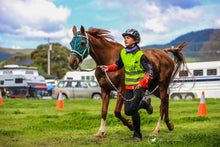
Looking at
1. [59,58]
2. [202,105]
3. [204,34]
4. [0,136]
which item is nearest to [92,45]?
[0,136]

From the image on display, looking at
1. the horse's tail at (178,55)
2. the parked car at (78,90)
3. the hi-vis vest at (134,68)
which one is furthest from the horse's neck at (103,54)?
the parked car at (78,90)

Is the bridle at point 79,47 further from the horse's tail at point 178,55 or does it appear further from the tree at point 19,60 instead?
the tree at point 19,60

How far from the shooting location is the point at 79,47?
21.0 ft

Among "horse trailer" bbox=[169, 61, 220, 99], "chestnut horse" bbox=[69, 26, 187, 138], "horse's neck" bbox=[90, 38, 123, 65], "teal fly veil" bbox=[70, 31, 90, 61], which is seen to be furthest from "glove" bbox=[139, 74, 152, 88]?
"horse trailer" bbox=[169, 61, 220, 99]

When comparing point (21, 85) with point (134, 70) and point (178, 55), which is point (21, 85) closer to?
point (178, 55)

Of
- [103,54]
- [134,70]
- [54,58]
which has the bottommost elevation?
[134,70]

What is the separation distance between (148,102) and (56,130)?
252 centimetres

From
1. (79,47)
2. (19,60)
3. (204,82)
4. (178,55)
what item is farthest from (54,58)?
(79,47)

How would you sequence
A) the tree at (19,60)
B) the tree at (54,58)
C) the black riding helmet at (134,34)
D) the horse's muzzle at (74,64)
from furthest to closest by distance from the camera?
the tree at (19,60), the tree at (54,58), the horse's muzzle at (74,64), the black riding helmet at (134,34)

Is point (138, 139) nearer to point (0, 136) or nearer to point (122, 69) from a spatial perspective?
point (122, 69)

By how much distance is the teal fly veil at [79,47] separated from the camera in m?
6.34

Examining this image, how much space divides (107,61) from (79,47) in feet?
2.37

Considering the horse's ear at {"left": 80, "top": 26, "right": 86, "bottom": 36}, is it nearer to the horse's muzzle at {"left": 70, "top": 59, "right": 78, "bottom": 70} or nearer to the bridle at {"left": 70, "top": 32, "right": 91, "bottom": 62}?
the bridle at {"left": 70, "top": 32, "right": 91, "bottom": 62}

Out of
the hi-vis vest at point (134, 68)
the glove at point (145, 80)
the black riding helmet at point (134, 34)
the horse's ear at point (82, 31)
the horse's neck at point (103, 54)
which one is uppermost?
the horse's ear at point (82, 31)
